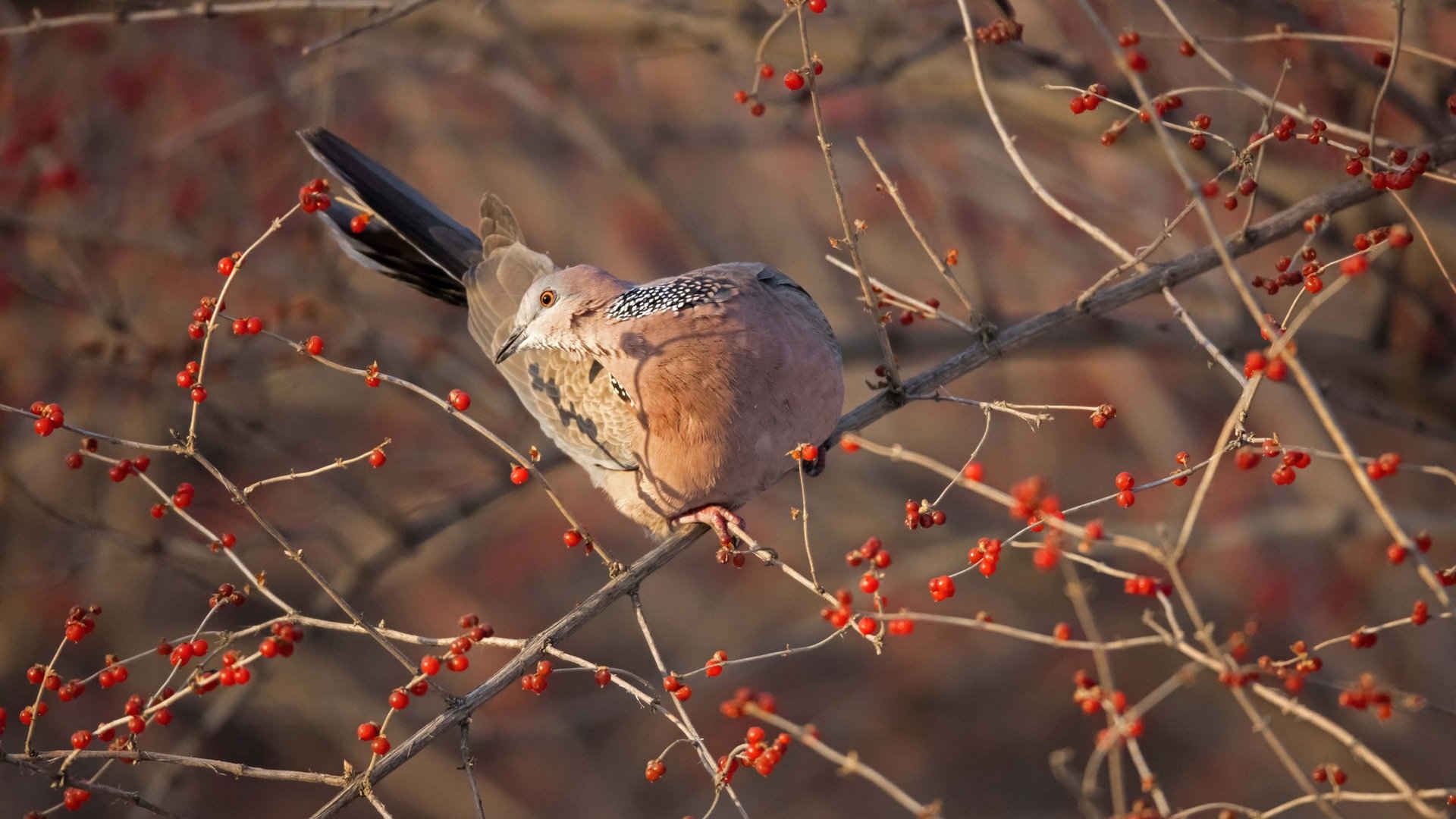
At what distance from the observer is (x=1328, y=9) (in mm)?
5055

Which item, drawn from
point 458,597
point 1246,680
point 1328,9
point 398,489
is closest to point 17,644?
point 398,489

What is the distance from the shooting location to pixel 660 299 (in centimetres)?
311

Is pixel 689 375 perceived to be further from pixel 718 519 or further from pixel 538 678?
pixel 538 678

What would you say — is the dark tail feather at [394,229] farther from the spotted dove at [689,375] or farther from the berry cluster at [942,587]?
the berry cluster at [942,587]

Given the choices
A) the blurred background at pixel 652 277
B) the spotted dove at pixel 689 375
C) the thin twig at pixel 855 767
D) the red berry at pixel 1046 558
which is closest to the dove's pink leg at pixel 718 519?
the spotted dove at pixel 689 375

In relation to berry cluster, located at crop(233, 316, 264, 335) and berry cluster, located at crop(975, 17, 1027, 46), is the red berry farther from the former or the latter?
berry cluster, located at crop(233, 316, 264, 335)

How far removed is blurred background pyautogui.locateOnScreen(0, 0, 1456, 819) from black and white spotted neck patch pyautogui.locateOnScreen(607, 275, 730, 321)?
0.83m

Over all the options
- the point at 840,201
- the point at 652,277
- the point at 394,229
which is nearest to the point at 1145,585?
the point at 840,201

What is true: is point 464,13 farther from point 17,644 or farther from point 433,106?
point 17,644

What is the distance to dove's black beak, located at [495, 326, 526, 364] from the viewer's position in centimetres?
335

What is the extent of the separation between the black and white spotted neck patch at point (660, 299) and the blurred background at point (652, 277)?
32.6 inches

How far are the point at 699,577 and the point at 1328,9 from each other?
552 cm

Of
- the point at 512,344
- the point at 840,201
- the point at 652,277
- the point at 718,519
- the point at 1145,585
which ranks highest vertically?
the point at 840,201

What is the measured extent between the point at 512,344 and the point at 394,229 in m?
0.67
